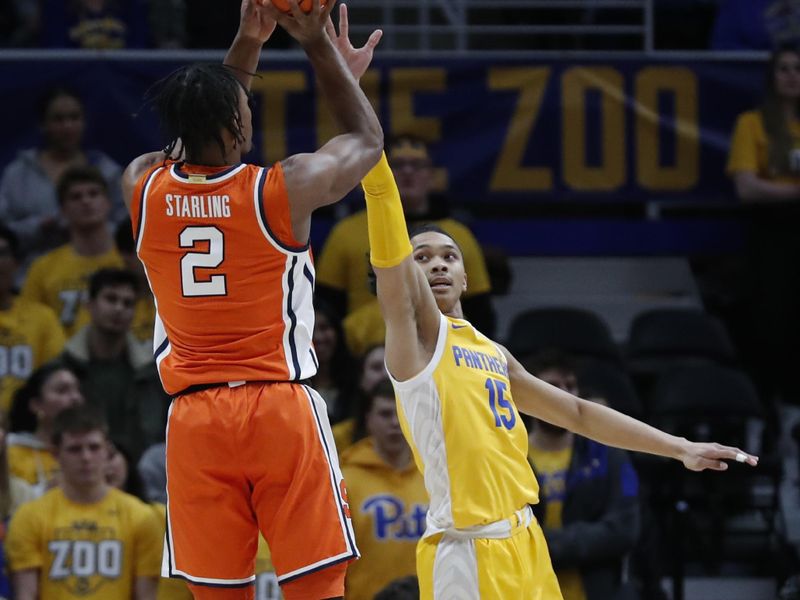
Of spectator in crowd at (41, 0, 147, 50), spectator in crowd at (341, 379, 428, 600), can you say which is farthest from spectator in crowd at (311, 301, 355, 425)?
spectator in crowd at (41, 0, 147, 50)

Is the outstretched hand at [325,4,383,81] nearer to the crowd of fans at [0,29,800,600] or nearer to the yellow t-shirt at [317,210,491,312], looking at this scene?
the crowd of fans at [0,29,800,600]

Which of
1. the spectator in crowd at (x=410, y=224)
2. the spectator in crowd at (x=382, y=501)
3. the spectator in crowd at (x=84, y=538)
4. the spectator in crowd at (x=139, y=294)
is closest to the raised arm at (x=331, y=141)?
the spectator in crowd at (x=382, y=501)

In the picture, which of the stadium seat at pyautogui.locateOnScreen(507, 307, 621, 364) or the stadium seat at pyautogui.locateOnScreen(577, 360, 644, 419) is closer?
the stadium seat at pyautogui.locateOnScreen(577, 360, 644, 419)

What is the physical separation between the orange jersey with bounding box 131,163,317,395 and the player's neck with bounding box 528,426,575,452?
119 inches

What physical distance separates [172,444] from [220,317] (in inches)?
16.1

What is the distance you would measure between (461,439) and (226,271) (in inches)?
37.0

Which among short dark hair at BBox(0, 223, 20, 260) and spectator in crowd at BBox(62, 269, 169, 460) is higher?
short dark hair at BBox(0, 223, 20, 260)

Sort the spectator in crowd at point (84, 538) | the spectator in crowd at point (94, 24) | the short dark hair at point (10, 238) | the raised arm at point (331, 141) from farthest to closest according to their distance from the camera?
the spectator in crowd at point (94, 24), the short dark hair at point (10, 238), the spectator in crowd at point (84, 538), the raised arm at point (331, 141)

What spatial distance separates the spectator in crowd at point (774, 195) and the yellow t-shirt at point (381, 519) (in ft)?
10.7

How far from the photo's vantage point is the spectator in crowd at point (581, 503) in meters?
7.34

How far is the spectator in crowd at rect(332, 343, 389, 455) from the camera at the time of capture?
7773 mm

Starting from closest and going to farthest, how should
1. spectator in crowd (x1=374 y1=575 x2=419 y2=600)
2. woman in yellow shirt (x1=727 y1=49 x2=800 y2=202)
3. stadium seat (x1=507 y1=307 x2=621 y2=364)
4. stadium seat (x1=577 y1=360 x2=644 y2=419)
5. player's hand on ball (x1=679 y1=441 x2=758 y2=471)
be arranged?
player's hand on ball (x1=679 y1=441 x2=758 y2=471) < spectator in crowd (x1=374 y1=575 x2=419 y2=600) < stadium seat (x1=577 y1=360 x2=644 y2=419) < stadium seat (x1=507 y1=307 x2=621 y2=364) < woman in yellow shirt (x1=727 y1=49 x2=800 y2=202)

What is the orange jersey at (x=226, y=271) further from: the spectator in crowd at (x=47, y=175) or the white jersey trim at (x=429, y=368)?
the spectator in crowd at (x=47, y=175)

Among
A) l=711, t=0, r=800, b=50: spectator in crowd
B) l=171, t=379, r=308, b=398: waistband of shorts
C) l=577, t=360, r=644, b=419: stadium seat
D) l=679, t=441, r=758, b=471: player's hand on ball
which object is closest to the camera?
l=171, t=379, r=308, b=398: waistband of shorts
